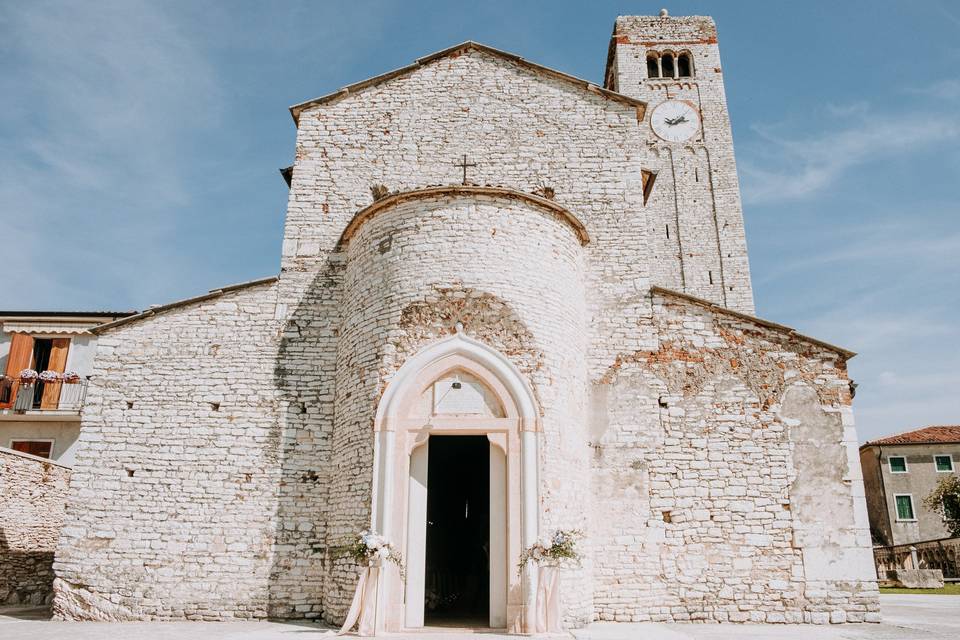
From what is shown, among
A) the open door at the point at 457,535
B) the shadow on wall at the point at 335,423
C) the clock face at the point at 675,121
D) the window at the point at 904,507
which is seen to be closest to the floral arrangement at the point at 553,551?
the open door at the point at 457,535

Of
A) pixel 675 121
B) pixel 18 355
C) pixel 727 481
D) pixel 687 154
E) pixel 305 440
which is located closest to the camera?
pixel 727 481

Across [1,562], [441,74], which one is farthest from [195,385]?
[441,74]

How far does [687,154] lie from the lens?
25500 millimetres

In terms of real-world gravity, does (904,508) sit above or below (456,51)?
below

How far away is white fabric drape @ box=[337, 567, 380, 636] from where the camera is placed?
8180mm

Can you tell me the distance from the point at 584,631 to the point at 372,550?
3.06 m

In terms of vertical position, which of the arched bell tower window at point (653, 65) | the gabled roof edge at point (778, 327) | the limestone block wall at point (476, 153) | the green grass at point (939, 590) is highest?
the arched bell tower window at point (653, 65)

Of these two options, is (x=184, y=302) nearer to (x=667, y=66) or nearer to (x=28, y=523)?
(x=28, y=523)

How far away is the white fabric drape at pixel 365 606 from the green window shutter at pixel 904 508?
28.4 metres

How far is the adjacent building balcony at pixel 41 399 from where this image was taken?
17.8 meters

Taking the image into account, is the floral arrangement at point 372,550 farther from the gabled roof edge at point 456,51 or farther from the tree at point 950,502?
the tree at point 950,502

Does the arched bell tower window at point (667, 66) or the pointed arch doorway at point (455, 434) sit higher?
the arched bell tower window at point (667, 66)

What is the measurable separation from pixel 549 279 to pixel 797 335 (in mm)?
4302

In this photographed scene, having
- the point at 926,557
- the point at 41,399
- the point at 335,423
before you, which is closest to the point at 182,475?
the point at 335,423
